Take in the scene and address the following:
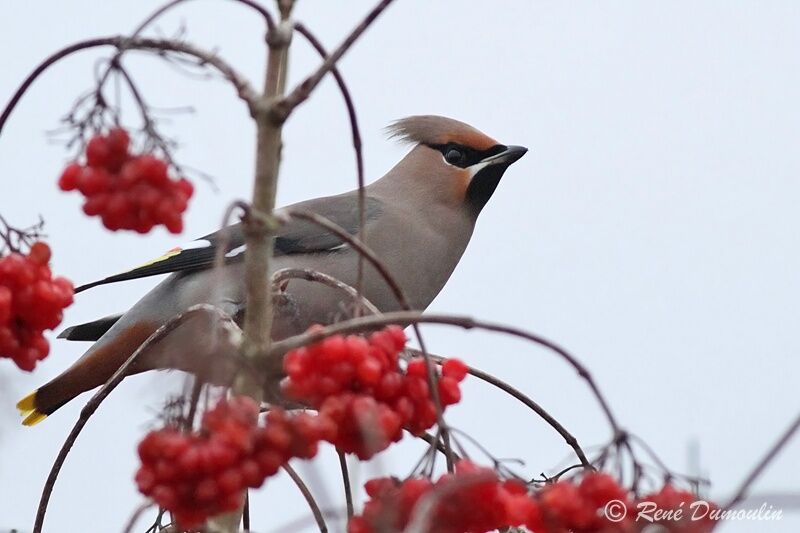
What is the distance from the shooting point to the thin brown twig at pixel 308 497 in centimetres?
226

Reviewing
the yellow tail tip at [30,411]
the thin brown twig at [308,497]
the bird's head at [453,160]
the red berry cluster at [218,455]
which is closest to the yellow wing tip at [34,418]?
the yellow tail tip at [30,411]

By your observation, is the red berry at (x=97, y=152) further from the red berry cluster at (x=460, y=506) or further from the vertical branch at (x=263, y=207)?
the red berry cluster at (x=460, y=506)

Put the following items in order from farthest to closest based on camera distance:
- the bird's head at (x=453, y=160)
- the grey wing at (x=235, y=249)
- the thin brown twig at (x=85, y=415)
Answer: the bird's head at (x=453, y=160) < the grey wing at (x=235, y=249) < the thin brown twig at (x=85, y=415)

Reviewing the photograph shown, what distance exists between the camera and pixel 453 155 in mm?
4969

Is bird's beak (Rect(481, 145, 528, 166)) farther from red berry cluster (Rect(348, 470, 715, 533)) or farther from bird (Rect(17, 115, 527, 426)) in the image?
red berry cluster (Rect(348, 470, 715, 533))

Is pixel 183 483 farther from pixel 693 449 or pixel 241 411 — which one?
pixel 693 449

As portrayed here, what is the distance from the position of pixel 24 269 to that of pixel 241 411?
1.97ft

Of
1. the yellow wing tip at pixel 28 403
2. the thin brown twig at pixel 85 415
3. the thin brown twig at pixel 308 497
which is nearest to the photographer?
the thin brown twig at pixel 85 415

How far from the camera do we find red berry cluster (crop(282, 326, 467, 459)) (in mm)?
1668

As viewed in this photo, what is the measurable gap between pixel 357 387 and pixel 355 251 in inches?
80.8

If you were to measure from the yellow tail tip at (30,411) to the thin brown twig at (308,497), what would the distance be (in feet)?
6.32

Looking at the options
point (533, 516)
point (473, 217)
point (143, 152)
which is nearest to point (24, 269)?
point (143, 152)

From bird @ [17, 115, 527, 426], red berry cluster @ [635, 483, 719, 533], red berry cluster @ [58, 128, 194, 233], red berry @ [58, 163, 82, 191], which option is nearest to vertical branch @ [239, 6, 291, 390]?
red berry cluster @ [58, 128, 194, 233]

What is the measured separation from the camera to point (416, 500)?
5.53ft
